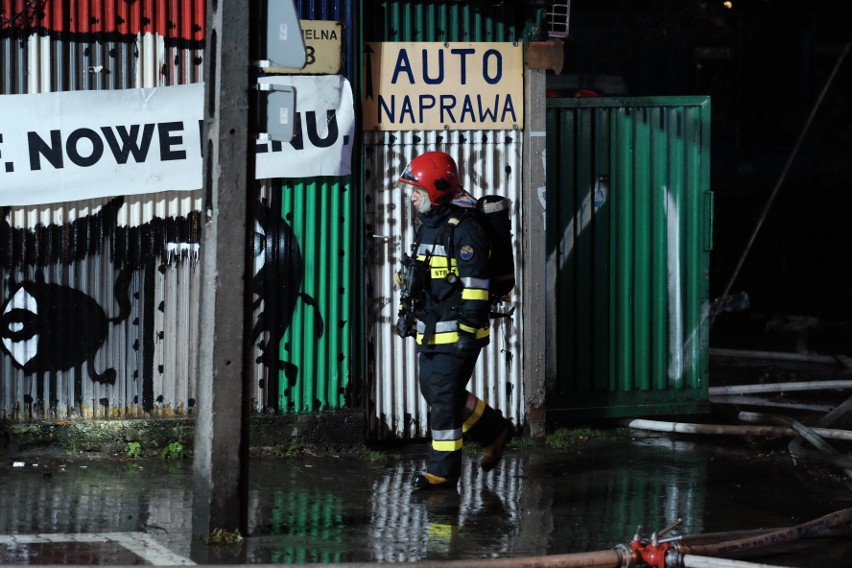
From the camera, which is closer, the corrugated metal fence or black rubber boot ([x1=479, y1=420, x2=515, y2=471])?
black rubber boot ([x1=479, y1=420, x2=515, y2=471])

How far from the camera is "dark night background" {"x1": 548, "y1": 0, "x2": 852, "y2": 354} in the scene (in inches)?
712

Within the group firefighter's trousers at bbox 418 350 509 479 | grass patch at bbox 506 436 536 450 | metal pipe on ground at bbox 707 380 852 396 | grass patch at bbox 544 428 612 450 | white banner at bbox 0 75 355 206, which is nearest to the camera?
firefighter's trousers at bbox 418 350 509 479

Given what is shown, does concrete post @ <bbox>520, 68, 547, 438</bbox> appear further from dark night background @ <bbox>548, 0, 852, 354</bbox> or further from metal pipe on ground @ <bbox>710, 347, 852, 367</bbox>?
dark night background @ <bbox>548, 0, 852, 354</bbox>

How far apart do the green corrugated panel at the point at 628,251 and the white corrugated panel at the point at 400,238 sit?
0.61m

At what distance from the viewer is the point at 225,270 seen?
6.20 m

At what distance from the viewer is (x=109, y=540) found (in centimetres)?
638

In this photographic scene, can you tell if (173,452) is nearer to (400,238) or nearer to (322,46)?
(400,238)

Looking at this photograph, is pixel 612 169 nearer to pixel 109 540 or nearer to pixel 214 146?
pixel 214 146

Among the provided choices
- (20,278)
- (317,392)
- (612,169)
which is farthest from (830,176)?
(20,278)

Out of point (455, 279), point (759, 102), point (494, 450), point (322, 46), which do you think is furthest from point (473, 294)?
point (759, 102)

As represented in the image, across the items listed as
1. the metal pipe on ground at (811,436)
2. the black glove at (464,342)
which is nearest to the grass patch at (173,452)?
the black glove at (464,342)

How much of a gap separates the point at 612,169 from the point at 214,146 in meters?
4.12

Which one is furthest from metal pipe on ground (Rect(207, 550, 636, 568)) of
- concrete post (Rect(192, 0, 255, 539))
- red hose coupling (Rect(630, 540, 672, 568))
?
concrete post (Rect(192, 0, 255, 539))

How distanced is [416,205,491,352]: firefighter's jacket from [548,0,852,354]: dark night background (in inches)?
409
